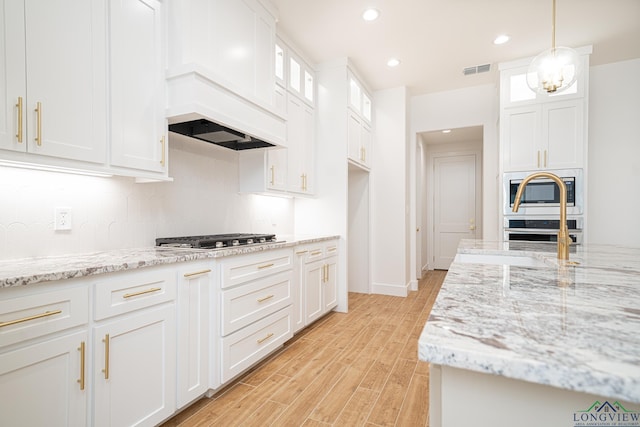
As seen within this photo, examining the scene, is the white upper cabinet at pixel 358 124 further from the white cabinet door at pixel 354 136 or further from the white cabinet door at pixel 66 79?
the white cabinet door at pixel 66 79

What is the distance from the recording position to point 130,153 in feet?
5.88

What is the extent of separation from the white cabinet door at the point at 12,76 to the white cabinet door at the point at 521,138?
4.17m

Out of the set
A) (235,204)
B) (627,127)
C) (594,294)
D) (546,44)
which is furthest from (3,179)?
(627,127)

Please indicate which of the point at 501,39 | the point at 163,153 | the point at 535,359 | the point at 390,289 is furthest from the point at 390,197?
the point at 535,359

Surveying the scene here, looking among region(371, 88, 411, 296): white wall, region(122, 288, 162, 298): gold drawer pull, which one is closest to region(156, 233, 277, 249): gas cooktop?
region(122, 288, 162, 298): gold drawer pull

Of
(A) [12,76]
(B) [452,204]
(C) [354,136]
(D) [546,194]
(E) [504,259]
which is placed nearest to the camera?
(A) [12,76]

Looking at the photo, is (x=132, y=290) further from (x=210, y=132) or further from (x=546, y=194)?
(x=546, y=194)

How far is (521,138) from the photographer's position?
12.1 feet

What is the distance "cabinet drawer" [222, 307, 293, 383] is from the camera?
202cm

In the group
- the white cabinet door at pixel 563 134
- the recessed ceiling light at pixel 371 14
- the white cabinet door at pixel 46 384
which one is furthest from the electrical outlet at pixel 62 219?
the white cabinet door at pixel 563 134

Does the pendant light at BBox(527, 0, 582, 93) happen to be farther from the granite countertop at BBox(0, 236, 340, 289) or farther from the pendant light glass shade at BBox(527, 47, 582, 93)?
the granite countertop at BBox(0, 236, 340, 289)

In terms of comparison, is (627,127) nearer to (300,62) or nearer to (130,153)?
(300,62)

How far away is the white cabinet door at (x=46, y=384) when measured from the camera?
1.12 meters

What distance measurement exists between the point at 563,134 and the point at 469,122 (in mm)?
1296
